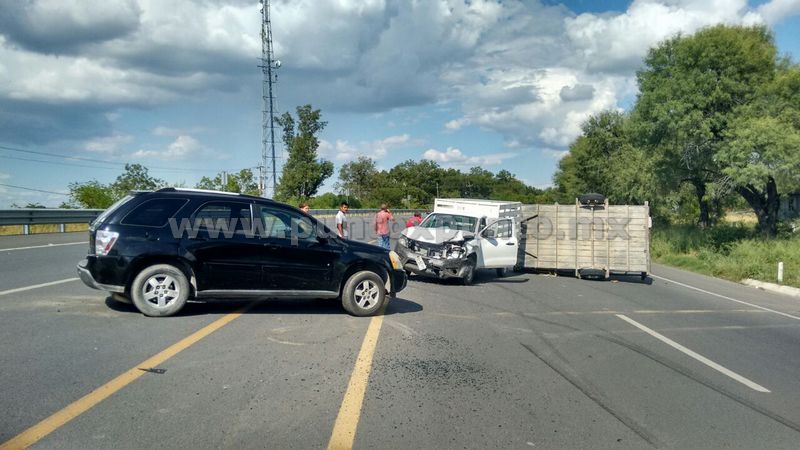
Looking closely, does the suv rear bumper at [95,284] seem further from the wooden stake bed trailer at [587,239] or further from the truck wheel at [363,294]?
the wooden stake bed trailer at [587,239]

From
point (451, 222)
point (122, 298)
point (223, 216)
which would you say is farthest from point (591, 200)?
point (122, 298)

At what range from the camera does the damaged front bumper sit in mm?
13062

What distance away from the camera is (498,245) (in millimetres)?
15031

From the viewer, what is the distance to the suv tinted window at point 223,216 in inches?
322

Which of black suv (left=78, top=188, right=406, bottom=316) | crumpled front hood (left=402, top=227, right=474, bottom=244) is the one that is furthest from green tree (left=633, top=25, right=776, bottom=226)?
black suv (left=78, top=188, right=406, bottom=316)

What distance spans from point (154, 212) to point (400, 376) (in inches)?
172

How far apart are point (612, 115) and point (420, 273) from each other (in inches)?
1732

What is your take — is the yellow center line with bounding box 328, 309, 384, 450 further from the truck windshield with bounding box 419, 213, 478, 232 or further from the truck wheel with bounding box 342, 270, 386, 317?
the truck windshield with bounding box 419, 213, 478, 232

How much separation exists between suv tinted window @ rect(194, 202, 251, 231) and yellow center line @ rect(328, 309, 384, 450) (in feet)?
8.38

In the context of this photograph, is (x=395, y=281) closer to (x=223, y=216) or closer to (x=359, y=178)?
(x=223, y=216)

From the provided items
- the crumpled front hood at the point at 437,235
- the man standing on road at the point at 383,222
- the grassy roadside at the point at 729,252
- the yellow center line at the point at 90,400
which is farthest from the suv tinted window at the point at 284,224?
the grassy roadside at the point at 729,252

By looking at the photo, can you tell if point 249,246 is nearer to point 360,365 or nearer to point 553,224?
point 360,365

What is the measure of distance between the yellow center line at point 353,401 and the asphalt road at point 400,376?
0.03 meters

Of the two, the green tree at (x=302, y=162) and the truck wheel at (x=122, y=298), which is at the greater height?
the green tree at (x=302, y=162)
